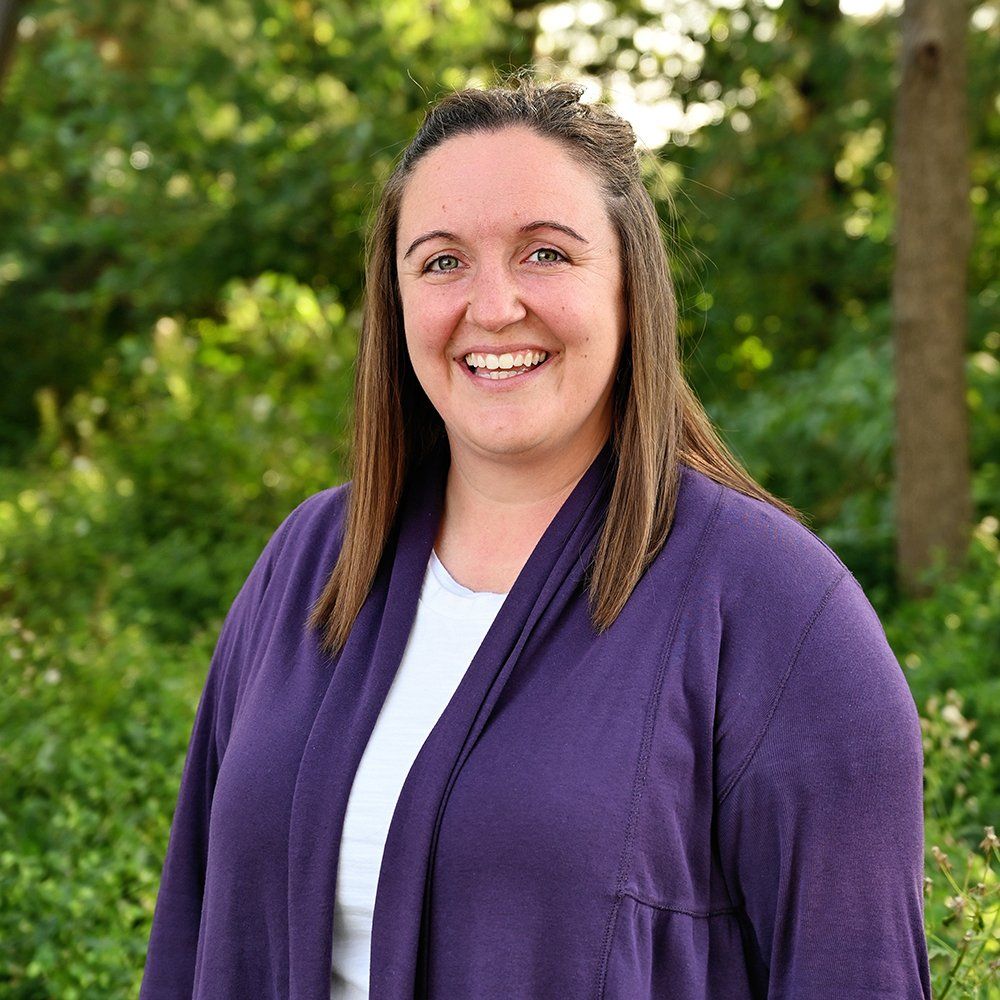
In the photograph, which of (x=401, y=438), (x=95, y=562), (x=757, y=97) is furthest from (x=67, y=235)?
(x=401, y=438)

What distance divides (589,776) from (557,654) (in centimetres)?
19

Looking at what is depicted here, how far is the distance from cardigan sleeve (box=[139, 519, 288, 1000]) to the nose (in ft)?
2.17

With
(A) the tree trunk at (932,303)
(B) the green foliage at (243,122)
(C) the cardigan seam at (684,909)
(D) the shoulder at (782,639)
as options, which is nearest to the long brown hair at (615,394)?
(D) the shoulder at (782,639)

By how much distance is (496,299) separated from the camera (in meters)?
1.83

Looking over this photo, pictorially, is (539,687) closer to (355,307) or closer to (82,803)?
(82,803)

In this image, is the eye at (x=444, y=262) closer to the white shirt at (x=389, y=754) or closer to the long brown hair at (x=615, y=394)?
the long brown hair at (x=615, y=394)

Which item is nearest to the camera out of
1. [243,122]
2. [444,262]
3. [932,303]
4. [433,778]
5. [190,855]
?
[433,778]

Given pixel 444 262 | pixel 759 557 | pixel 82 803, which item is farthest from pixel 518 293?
pixel 82 803

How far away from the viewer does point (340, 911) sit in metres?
1.80

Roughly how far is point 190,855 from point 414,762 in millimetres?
621

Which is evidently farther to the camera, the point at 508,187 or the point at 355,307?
the point at 355,307

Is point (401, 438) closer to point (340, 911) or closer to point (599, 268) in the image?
point (599, 268)

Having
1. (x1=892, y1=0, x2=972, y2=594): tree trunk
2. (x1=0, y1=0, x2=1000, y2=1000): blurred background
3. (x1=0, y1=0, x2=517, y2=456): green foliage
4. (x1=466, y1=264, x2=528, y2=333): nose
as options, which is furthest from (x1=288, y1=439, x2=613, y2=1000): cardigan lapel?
(x1=0, y1=0, x2=517, y2=456): green foliage

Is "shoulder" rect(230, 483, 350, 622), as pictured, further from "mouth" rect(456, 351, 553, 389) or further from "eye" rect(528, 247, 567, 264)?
"eye" rect(528, 247, 567, 264)
